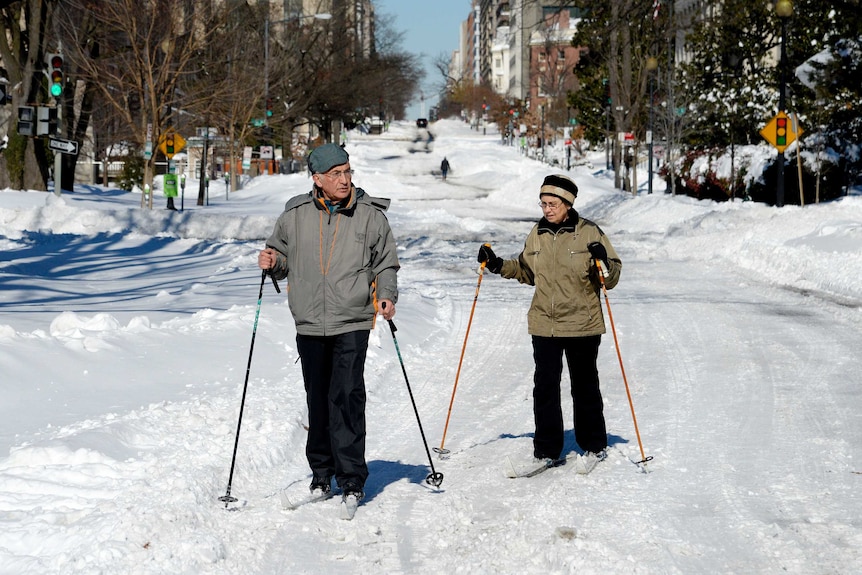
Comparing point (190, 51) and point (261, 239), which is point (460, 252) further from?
point (190, 51)

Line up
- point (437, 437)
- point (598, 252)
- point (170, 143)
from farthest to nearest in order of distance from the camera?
point (170, 143), point (437, 437), point (598, 252)

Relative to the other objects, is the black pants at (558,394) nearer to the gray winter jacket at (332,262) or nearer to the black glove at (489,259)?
the black glove at (489,259)

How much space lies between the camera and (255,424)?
Answer: 24.7ft

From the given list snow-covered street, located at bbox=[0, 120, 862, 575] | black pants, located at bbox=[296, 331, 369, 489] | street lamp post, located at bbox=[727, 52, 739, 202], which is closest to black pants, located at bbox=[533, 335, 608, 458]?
snow-covered street, located at bbox=[0, 120, 862, 575]

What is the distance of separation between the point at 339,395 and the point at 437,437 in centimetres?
207

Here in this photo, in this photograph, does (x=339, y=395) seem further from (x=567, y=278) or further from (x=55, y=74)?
(x=55, y=74)

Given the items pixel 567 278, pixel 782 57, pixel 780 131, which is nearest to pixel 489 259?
pixel 567 278

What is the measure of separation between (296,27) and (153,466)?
6333cm

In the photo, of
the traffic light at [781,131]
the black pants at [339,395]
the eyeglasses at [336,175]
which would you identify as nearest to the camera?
the eyeglasses at [336,175]

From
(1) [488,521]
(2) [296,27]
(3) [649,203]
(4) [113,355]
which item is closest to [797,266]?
(4) [113,355]

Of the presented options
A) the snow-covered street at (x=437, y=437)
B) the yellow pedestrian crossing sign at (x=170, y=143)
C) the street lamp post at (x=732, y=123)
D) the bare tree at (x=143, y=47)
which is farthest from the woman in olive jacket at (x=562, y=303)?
the street lamp post at (x=732, y=123)

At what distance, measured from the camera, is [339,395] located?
227 inches

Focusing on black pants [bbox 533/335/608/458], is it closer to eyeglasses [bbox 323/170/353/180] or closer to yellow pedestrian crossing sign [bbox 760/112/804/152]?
eyeglasses [bbox 323/170/353/180]

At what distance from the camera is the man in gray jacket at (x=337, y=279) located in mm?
5641
